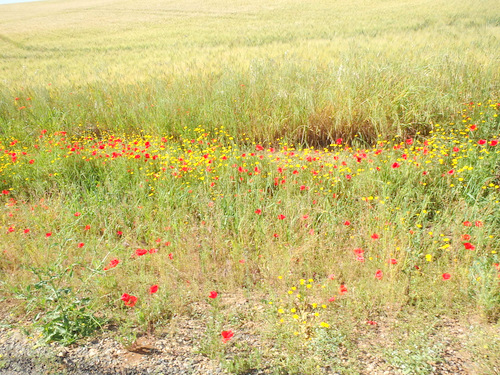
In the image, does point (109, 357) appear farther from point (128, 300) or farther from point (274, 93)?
point (274, 93)

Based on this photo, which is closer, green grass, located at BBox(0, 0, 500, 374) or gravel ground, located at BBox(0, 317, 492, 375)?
gravel ground, located at BBox(0, 317, 492, 375)

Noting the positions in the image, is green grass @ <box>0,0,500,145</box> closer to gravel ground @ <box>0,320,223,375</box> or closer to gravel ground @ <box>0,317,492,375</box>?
gravel ground @ <box>0,317,492,375</box>

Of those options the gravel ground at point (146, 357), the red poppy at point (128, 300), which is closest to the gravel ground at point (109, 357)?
the gravel ground at point (146, 357)

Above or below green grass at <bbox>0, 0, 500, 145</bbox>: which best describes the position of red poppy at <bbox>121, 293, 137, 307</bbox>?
below

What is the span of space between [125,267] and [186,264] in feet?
1.48

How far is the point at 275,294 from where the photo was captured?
234 centimetres

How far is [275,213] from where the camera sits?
3059mm

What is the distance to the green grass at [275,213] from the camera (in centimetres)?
207

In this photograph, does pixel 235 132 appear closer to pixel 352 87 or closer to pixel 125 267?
pixel 352 87

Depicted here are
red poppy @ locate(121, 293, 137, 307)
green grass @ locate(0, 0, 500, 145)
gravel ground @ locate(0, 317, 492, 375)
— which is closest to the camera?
gravel ground @ locate(0, 317, 492, 375)

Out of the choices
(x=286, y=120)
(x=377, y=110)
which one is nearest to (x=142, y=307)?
(x=286, y=120)

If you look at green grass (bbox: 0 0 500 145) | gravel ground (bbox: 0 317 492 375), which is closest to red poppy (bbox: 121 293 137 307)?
gravel ground (bbox: 0 317 492 375)

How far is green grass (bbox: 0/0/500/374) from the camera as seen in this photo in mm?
2070

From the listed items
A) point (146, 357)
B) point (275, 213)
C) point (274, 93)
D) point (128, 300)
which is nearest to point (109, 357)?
point (146, 357)
